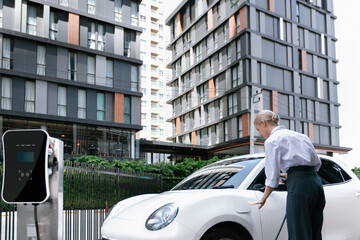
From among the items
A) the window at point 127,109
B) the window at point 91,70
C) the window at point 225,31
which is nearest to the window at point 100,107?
the window at point 91,70

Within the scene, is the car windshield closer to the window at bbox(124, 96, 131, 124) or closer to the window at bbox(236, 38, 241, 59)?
the window at bbox(124, 96, 131, 124)

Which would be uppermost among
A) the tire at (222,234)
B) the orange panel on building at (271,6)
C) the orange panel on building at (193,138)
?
the orange panel on building at (271,6)

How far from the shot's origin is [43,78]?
108 feet

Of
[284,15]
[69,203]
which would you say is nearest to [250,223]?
[69,203]

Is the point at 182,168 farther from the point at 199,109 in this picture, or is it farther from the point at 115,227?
the point at 199,109

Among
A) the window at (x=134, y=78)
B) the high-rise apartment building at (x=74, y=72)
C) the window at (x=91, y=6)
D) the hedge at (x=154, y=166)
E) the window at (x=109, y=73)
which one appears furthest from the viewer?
the window at (x=134, y=78)

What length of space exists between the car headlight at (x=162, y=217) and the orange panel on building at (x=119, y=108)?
32286 mm

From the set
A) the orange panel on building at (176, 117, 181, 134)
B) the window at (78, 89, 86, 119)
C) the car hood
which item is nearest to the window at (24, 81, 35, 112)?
the window at (78, 89, 86, 119)

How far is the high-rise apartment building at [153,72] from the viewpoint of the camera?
262ft

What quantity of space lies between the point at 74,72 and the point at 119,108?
16.2ft

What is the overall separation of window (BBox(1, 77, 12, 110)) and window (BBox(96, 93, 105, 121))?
723 centimetres

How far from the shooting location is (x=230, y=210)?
422 cm

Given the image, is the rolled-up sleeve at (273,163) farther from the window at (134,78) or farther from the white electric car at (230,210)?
the window at (134,78)

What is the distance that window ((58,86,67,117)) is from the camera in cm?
3355
